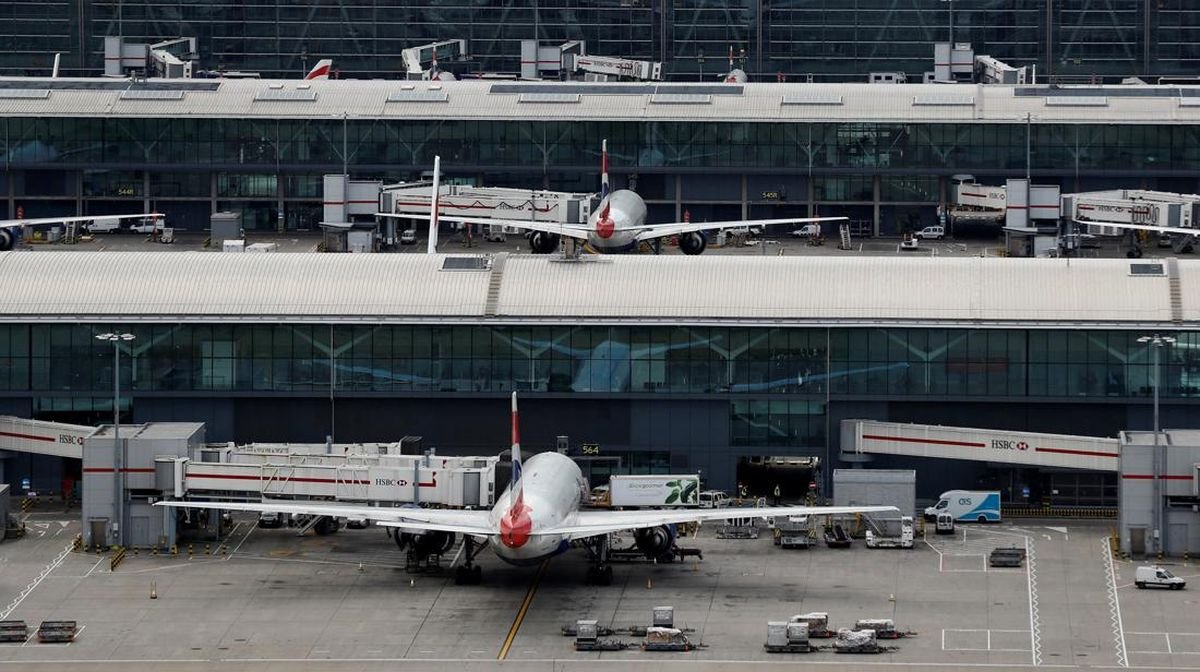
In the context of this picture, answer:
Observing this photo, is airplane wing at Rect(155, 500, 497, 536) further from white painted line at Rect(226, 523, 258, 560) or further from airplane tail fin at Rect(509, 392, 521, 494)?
white painted line at Rect(226, 523, 258, 560)

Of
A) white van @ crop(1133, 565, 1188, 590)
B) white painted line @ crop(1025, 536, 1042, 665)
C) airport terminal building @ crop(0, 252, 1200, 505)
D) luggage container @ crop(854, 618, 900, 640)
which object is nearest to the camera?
white painted line @ crop(1025, 536, 1042, 665)

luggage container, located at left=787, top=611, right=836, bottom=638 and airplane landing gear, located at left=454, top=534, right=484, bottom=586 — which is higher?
airplane landing gear, located at left=454, top=534, right=484, bottom=586

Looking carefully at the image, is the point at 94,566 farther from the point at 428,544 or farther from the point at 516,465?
the point at 516,465

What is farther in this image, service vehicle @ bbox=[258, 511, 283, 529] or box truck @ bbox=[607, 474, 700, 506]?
service vehicle @ bbox=[258, 511, 283, 529]

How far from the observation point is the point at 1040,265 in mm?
179750

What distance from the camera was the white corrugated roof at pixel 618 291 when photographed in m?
176

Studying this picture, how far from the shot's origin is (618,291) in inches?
7052

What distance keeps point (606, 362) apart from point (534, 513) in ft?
95.9

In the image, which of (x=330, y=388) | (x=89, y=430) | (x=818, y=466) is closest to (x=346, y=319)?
(x=330, y=388)

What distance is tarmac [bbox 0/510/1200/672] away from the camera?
142250 mm

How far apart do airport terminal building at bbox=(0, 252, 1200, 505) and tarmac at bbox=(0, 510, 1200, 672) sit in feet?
31.4

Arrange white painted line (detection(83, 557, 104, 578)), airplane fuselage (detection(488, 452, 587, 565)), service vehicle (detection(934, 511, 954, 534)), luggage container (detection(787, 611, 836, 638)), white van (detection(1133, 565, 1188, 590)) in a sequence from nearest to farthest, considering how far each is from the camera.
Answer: luggage container (detection(787, 611, 836, 638)) → airplane fuselage (detection(488, 452, 587, 565)) → white van (detection(1133, 565, 1188, 590)) → white painted line (detection(83, 557, 104, 578)) → service vehicle (detection(934, 511, 954, 534))

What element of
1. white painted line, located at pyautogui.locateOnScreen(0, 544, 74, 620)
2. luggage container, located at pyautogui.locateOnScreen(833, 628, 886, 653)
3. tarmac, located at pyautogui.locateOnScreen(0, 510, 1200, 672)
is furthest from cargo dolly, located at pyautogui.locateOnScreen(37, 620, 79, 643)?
luggage container, located at pyautogui.locateOnScreen(833, 628, 886, 653)

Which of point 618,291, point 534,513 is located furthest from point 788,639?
point 618,291
